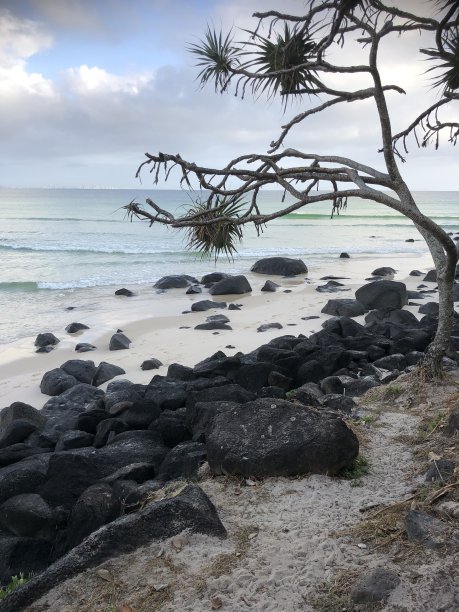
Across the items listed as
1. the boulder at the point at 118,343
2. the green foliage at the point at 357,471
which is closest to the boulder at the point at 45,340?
the boulder at the point at 118,343

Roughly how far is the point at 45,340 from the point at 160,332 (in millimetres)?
2482

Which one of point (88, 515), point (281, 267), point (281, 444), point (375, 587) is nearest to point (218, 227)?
point (281, 444)

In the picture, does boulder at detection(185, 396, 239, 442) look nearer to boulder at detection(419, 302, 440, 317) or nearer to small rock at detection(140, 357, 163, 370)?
small rock at detection(140, 357, 163, 370)

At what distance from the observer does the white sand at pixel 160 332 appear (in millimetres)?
11289

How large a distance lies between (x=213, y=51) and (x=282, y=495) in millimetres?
5284

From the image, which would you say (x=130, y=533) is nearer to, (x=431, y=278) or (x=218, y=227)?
(x=218, y=227)

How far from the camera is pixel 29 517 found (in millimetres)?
5355

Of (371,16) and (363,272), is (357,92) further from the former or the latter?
(363,272)

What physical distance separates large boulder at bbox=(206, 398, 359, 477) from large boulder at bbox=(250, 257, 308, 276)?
729 inches

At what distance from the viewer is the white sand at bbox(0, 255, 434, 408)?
37.0 ft

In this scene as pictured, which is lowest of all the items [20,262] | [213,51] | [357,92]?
[20,262]

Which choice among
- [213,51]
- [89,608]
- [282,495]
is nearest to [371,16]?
[213,51]

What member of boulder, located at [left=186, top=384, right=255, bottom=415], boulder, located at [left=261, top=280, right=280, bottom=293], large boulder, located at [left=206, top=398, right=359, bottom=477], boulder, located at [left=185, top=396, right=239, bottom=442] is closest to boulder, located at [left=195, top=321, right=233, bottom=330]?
boulder, located at [left=261, top=280, right=280, bottom=293]

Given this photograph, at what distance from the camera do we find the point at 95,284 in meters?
22.8
